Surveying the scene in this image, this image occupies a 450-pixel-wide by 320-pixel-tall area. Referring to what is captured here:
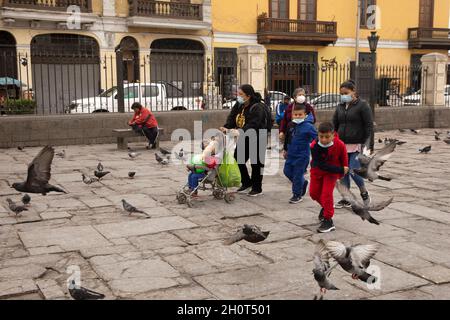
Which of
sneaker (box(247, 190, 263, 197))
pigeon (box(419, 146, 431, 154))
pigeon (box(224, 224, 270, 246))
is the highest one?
pigeon (box(224, 224, 270, 246))

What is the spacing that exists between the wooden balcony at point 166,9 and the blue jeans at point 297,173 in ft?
56.1

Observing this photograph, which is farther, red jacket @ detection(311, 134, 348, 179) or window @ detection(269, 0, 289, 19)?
window @ detection(269, 0, 289, 19)

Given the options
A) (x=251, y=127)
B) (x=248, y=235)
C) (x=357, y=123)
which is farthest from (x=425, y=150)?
(x=248, y=235)

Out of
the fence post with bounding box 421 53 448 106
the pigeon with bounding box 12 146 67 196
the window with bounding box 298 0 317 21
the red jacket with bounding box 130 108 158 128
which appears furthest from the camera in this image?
the window with bounding box 298 0 317 21

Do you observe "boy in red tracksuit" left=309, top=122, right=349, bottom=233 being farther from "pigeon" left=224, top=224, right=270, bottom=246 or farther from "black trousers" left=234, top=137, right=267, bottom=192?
"black trousers" left=234, top=137, right=267, bottom=192

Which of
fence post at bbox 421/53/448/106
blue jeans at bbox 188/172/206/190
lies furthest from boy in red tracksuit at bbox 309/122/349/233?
fence post at bbox 421/53/448/106

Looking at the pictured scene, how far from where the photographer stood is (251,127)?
689cm

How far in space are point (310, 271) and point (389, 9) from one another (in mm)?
27966

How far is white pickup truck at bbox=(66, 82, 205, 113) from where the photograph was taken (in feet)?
47.5

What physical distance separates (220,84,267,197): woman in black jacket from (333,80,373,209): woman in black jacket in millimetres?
997

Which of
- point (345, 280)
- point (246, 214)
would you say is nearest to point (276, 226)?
point (246, 214)

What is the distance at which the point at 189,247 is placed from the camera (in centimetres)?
504

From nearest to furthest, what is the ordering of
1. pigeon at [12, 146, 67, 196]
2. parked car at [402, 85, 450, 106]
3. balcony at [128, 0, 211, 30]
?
pigeon at [12, 146, 67, 196] → parked car at [402, 85, 450, 106] → balcony at [128, 0, 211, 30]

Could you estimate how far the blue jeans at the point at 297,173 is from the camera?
658 centimetres
